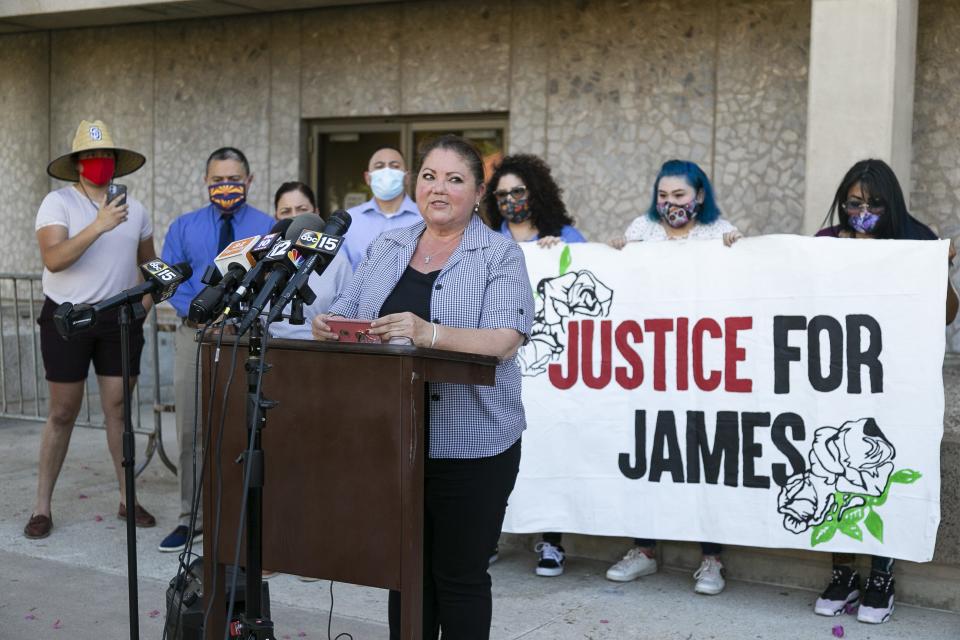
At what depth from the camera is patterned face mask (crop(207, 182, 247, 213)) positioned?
20.9 ft

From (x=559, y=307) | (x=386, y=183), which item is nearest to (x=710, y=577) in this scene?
(x=559, y=307)

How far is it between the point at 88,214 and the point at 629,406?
3.28m

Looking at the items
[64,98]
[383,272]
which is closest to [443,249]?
[383,272]

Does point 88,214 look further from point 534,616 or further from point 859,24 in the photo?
point 859,24

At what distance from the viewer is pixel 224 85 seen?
11773 mm

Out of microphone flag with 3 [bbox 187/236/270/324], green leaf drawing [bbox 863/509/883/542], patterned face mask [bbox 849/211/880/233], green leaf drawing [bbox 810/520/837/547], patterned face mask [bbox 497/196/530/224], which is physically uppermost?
patterned face mask [bbox 497/196/530/224]

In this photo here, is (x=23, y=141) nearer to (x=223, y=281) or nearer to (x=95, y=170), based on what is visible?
(x=95, y=170)

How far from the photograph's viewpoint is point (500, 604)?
5.69 meters

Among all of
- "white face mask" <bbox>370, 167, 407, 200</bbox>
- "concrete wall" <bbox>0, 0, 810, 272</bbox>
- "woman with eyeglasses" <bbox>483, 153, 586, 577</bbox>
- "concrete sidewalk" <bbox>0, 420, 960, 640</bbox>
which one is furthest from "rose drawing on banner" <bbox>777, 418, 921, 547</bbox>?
"concrete wall" <bbox>0, 0, 810, 272</bbox>

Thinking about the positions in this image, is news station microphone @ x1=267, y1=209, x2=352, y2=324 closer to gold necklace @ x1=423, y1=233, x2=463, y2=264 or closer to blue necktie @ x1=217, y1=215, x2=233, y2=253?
gold necklace @ x1=423, y1=233, x2=463, y2=264

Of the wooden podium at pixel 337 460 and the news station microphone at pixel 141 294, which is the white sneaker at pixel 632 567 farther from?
the news station microphone at pixel 141 294

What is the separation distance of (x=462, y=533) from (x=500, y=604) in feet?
6.89

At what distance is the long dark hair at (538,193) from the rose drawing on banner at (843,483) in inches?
75.7

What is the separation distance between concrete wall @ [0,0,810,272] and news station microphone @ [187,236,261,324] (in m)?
6.26
